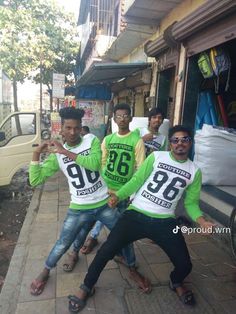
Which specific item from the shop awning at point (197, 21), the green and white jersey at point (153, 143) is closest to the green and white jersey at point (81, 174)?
the green and white jersey at point (153, 143)

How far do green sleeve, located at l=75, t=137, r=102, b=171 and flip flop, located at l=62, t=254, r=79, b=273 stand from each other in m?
1.26

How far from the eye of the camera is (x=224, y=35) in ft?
14.6

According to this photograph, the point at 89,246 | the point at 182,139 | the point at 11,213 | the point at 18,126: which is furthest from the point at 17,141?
the point at 182,139

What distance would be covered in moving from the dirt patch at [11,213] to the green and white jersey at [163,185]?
2.19 meters

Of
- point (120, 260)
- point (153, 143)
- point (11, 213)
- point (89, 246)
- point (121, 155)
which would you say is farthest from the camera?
point (11, 213)

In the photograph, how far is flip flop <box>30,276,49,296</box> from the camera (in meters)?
3.12

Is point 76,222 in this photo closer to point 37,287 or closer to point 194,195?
point 37,287

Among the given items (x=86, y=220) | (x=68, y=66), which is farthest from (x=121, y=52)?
(x=68, y=66)

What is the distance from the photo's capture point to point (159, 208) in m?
2.90

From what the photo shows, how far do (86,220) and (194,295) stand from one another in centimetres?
132

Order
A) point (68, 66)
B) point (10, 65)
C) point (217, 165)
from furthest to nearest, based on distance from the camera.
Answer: point (68, 66)
point (10, 65)
point (217, 165)

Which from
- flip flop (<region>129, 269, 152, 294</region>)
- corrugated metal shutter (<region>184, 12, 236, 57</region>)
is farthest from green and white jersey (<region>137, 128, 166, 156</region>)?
corrugated metal shutter (<region>184, 12, 236, 57</region>)

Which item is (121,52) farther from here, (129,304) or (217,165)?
(129,304)

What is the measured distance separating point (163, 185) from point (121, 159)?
31.6 inches
